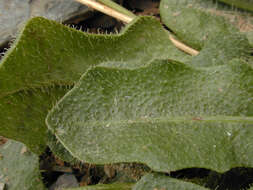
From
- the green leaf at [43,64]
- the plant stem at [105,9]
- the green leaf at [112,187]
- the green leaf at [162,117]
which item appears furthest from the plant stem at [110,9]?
the green leaf at [112,187]

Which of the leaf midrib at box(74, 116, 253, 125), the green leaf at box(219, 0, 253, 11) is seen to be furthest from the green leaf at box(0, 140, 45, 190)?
the green leaf at box(219, 0, 253, 11)

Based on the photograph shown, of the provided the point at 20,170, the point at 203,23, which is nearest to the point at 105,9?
the point at 203,23

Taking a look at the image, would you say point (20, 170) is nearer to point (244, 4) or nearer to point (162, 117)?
point (162, 117)

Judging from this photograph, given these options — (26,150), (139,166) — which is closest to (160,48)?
(139,166)

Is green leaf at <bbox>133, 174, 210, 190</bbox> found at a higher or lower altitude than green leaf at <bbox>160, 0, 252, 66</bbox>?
lower

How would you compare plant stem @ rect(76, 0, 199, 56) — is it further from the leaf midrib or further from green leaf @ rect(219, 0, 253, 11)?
the leaf midrib

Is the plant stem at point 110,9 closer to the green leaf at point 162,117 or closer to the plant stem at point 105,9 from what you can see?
the plant stem at point 105,9

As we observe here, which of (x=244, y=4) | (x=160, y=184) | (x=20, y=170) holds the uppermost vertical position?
(x=244, y=4)
